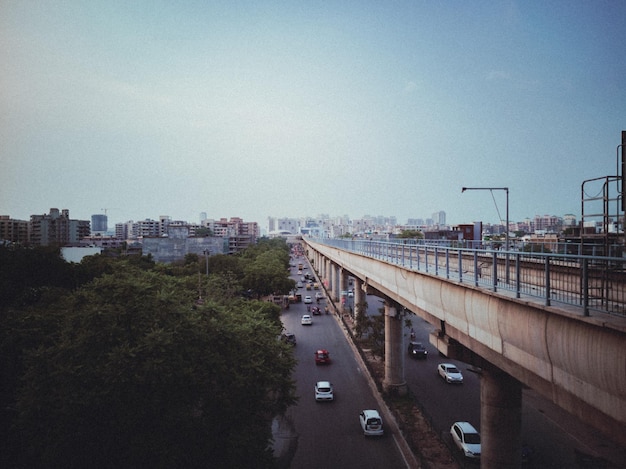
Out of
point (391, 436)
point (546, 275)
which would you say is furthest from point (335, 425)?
point (546, 275)

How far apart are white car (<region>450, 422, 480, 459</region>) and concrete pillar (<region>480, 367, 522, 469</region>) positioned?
317cm

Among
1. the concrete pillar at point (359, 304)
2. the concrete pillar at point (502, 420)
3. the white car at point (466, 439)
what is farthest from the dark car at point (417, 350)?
the concrete pillar at point (502, 420)

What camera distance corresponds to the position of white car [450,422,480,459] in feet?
53.1

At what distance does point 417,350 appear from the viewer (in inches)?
1236

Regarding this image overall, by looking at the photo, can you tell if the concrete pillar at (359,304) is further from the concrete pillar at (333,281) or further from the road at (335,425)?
the concrete pillar at (333,281)

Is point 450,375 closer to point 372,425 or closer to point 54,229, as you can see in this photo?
point 372,425

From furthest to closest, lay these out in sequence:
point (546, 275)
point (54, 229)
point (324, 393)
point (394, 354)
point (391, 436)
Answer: point (54, 229) → point (394, 354) → point (324, 393) → point (391, 436) → point (546, 275)

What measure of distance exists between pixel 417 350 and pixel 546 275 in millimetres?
26295

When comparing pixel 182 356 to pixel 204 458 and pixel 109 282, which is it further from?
pixel 109 282

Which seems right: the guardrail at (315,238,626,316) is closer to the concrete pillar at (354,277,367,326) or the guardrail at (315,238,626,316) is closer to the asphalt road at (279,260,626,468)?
the asphalt road at (279,260,626,468)

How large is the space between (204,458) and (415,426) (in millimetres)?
11833

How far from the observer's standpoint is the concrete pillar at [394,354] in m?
23.9

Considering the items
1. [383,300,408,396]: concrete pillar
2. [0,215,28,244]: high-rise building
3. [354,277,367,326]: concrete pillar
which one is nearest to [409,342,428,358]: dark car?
[354,277,367,326]: concrete pillar

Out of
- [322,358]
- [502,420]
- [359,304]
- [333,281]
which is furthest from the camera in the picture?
[333,281]
